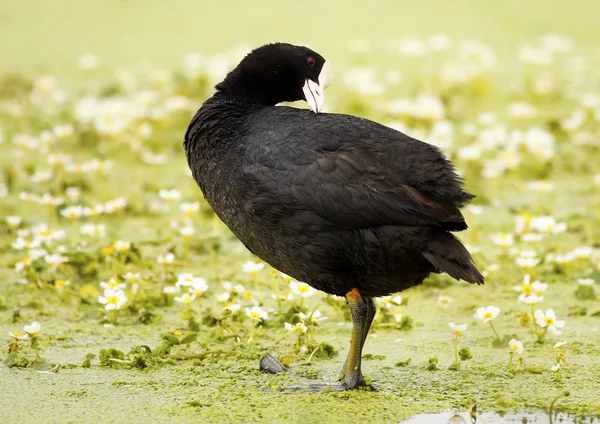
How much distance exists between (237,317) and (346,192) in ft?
3.56

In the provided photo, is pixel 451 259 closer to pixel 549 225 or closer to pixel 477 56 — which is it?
pixel 549 225

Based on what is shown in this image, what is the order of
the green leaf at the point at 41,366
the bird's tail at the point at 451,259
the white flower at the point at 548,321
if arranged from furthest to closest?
1. the white flower at the point at 548,321
2. the green leaf at the point at 41,366
3. the bird's tail at the point at 451,259

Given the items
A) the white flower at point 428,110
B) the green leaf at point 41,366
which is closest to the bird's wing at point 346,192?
the green leaf at point 41,366

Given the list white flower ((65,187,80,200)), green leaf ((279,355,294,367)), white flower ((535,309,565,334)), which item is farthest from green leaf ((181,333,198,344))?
white flower ((65,187,80,200))

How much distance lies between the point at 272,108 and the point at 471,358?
1.29 metres

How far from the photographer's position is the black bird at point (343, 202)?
3.64 m

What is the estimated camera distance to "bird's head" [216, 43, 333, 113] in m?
4.28

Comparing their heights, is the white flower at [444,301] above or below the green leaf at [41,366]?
above

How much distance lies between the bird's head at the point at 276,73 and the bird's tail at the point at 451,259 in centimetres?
96

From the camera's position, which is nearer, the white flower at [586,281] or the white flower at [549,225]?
the white flower at [586,281]

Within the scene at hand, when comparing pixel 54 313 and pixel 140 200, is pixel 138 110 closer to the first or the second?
pixel 140 200

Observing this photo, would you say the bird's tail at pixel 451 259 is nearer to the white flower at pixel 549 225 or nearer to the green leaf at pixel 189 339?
the green leaf at pixel 189 339

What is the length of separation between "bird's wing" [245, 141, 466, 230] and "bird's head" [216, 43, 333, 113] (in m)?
0.60

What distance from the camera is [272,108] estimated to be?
4141mm
